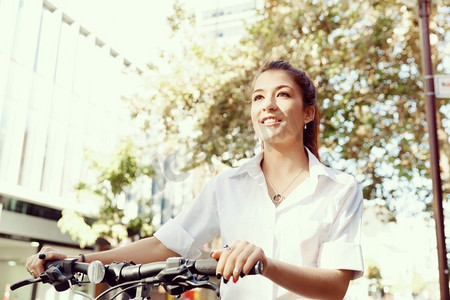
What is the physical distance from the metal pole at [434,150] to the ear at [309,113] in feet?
17.2

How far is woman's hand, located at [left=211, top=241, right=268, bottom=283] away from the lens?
1117 mm

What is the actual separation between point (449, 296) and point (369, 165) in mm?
4204

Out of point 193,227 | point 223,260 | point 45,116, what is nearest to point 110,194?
point 45,116

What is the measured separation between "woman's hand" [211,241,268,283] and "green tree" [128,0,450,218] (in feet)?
27.9

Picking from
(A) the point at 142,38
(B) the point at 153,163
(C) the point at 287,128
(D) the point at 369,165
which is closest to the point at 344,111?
(D) the point at 369,165

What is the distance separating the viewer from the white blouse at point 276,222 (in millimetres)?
1634

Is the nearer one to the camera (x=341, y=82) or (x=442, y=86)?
(x=442, y=86)

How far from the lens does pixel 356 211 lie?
169 cm

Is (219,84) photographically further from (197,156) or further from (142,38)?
(142,38)

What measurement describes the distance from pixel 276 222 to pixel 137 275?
1.70 feet

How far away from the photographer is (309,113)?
2051 mm

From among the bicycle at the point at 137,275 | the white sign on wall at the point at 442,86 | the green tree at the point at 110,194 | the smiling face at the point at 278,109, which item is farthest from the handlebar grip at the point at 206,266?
the green tree at the point at 110,194

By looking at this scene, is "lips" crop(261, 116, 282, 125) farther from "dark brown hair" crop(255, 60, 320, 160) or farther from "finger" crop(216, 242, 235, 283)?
"finger" crop(216, 242, 235, 283)

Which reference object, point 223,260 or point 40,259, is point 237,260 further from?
point 40,259
